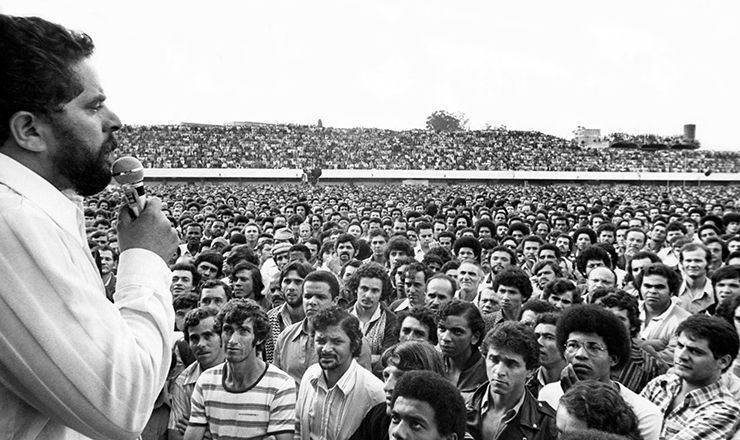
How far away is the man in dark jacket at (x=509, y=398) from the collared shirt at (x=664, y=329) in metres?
1.90

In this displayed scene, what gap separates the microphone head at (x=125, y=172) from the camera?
1417 millimetres

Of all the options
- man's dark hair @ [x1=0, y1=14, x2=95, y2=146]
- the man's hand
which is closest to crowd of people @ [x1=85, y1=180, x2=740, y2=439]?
the man's hand

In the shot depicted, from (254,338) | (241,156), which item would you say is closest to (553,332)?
(254,338)

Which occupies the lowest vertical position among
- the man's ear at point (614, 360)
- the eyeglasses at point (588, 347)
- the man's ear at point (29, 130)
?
the man's ear at point (614, 360)

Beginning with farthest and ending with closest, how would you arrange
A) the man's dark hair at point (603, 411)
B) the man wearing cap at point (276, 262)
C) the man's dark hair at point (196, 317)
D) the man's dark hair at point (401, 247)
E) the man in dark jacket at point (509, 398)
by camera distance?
the man's dark hair at point (401, 247) → the man wearing cap at point (276, 262) → the man's dark hair at point (196, 317) → the man in dark jacket at point (509, 398) → the man's dark hair at point (603, 411)

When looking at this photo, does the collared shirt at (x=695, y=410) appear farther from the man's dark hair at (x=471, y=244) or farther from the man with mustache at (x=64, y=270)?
the man's dark hair at (x=471, y=244)

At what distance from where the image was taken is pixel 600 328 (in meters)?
3.71

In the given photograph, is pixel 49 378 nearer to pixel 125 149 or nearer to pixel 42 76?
pixel 42 76

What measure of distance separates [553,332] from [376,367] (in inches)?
52.8

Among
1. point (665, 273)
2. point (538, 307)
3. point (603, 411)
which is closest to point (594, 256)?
point (665, 273)

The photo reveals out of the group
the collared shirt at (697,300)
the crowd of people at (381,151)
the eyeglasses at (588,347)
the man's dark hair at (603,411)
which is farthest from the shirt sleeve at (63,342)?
the crowd of people at (381,151)

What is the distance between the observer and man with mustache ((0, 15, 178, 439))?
3.43ft

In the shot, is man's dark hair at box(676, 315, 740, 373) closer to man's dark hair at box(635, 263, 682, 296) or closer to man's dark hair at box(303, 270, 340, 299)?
man's dark hair at box(635, 263, 682, 296)

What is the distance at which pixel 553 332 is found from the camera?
4.10 m
